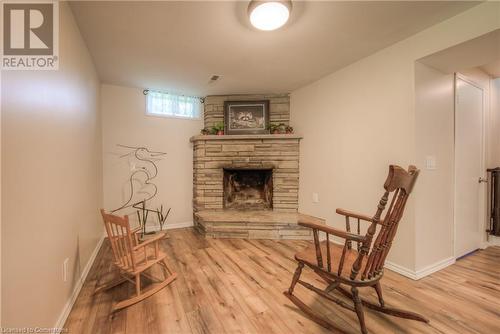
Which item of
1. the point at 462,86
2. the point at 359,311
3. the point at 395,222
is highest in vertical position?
the point at 462,86

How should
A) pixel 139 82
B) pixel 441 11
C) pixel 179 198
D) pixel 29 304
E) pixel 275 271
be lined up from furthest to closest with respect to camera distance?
1. pixel 179 198
2. pixel 139 82
3. pixel 275 271
4. pixel 441 11
5. pixel 29 304

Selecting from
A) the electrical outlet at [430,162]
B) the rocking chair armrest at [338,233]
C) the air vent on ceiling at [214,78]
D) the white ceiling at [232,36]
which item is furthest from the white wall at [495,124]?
the air vent on ceiling at [214,78]

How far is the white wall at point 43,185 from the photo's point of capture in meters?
0.96

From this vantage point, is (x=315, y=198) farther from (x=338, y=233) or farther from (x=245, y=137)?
(x=338, y=233)

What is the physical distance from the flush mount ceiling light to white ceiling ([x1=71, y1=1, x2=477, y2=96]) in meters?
0.11

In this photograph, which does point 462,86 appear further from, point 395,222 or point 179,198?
point 179,198

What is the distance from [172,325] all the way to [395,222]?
1.60 metres

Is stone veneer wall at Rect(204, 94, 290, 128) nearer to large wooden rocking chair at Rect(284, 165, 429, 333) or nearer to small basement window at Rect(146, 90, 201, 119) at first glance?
small basement window at Rect(146, 90, 201, 119)

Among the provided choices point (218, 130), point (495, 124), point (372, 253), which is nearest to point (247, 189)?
point (218, 130)

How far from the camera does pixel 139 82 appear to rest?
3.21 meters

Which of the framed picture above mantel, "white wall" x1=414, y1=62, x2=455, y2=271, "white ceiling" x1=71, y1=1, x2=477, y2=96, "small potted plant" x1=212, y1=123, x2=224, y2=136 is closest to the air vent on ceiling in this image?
"white ceiling" x1=71, y1=1, x2=477, y2=96

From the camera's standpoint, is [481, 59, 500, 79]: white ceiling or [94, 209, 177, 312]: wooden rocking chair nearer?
[94, 209, 177, 312]: wooden rocking chair

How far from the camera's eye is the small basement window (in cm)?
356

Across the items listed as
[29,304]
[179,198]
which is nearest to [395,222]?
[29,304]
